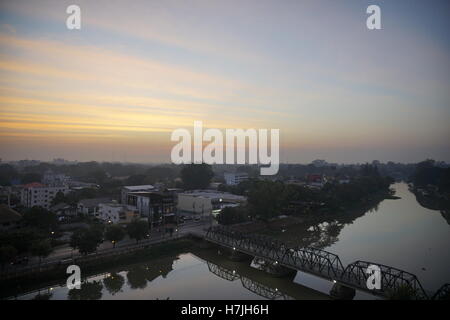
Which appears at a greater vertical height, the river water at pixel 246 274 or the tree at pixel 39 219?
the tree at pixel 39 219

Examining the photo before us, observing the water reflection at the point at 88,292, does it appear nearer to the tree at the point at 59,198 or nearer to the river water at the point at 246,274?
the river water at the point at 246,274

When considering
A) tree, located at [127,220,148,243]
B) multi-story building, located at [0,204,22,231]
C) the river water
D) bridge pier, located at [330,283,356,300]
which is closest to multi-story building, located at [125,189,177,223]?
tree, located at [127,220,148,243]

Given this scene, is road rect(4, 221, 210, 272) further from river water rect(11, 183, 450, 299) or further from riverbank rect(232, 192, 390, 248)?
riverbank rect(232, 192, 390, 248)

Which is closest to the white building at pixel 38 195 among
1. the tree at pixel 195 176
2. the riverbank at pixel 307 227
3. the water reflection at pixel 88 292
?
the tree at pixel 195 176

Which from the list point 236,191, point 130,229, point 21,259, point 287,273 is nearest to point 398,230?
point 287,273

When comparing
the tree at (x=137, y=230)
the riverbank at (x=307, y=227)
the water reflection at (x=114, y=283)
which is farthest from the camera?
the riverbank at (x=307, y=227)

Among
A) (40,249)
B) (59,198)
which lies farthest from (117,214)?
(59,198)

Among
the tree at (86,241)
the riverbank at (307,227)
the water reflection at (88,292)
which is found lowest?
the riverbank at (307,227)
